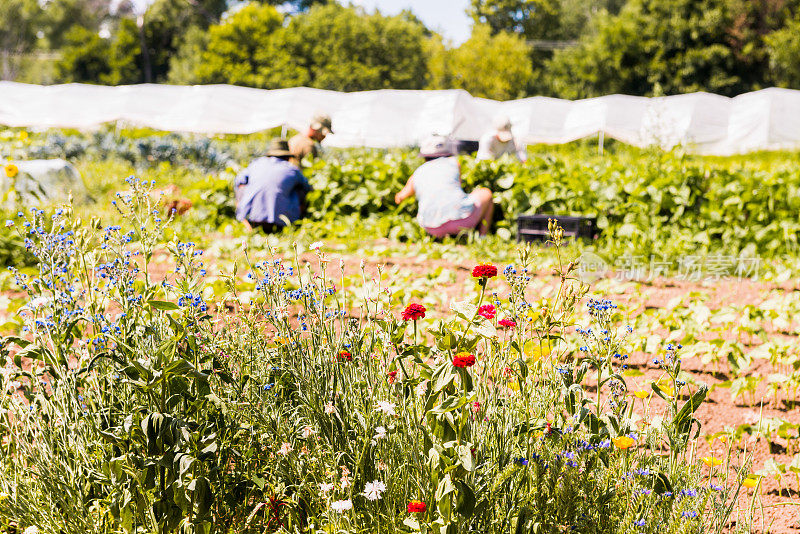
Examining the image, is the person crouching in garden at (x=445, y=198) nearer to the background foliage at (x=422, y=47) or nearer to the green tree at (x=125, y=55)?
the background foliage at (x=422, y=47)

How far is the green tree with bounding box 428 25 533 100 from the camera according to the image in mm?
39562

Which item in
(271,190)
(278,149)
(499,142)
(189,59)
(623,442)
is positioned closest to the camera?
(623,442)

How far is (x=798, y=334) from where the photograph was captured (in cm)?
403

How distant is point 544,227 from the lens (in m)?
6.24

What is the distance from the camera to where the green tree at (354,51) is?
46.0 meters

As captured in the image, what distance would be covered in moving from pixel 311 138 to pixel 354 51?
137 feet

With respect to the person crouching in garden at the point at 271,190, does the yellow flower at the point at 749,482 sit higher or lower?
lower

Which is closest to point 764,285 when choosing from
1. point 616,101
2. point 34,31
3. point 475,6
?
point 616,101

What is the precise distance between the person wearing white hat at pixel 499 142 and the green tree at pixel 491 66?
3186 centimetres

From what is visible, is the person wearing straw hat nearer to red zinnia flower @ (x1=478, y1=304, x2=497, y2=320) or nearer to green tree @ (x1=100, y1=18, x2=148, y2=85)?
red zinnia flower @ (x1=478, y1=304, x2=497, y2=320)

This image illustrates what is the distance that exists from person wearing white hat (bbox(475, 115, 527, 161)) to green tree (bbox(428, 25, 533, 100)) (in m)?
31.9

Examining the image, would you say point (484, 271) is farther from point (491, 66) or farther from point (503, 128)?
point (491, 66)

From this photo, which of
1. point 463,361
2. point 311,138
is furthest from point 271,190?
point 463,361

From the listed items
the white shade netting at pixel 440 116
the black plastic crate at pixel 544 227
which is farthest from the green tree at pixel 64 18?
the black plastic crate at pixel 544 227
